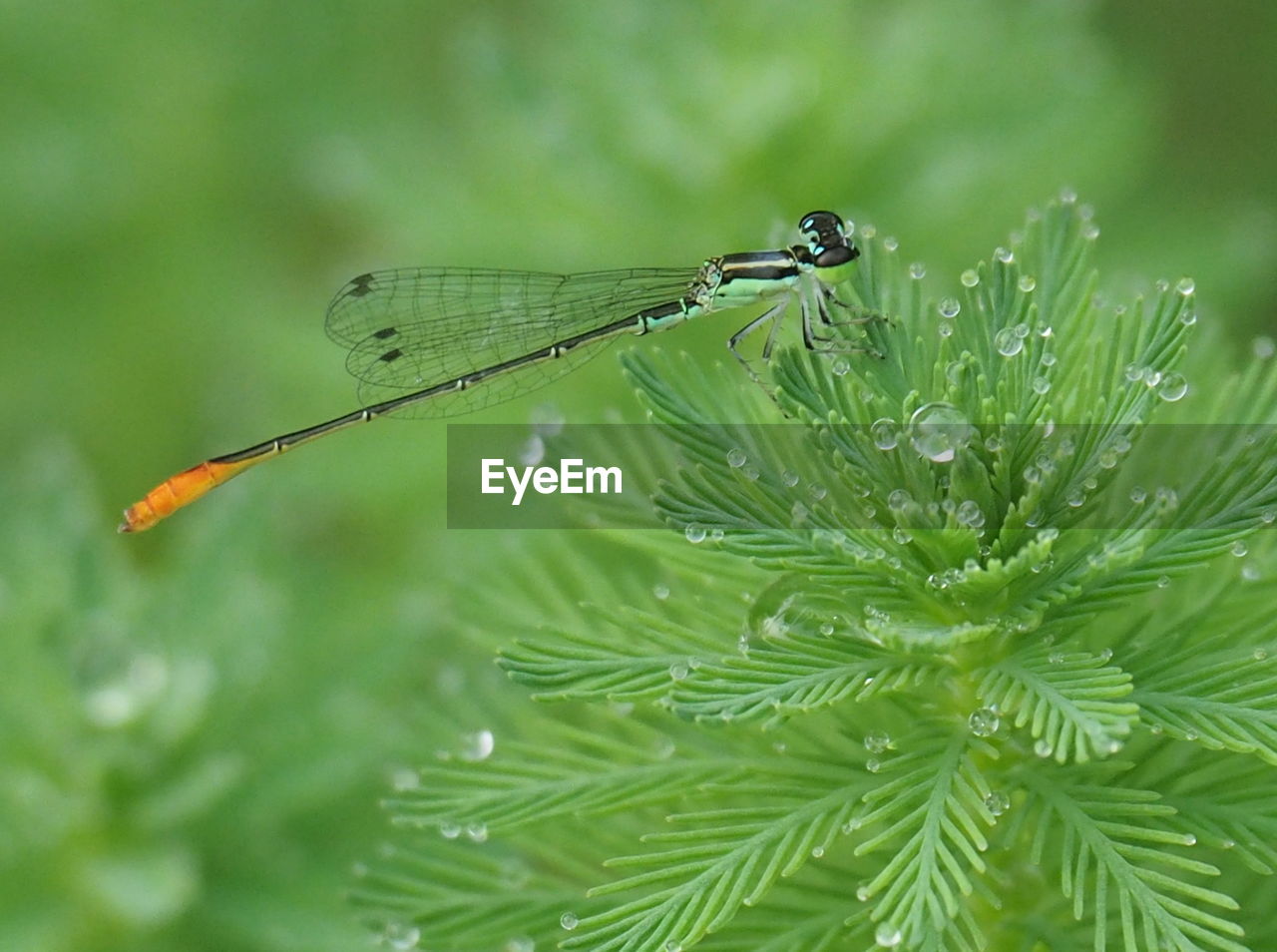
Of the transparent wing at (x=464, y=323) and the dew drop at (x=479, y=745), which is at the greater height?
the transparent wing at (x=464, y=323)

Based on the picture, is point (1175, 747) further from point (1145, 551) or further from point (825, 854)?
point (825, 854)

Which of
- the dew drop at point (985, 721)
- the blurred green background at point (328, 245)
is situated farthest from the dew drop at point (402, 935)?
the dew drop at point (985, 721)

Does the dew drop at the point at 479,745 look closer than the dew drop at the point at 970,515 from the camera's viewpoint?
No

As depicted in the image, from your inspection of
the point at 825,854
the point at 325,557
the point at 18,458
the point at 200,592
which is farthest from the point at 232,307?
the point at 825,854

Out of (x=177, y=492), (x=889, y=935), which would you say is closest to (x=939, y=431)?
(x=889, y=935)

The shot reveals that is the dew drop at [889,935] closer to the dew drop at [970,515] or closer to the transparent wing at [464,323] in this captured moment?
the dew drop at [970,515]
